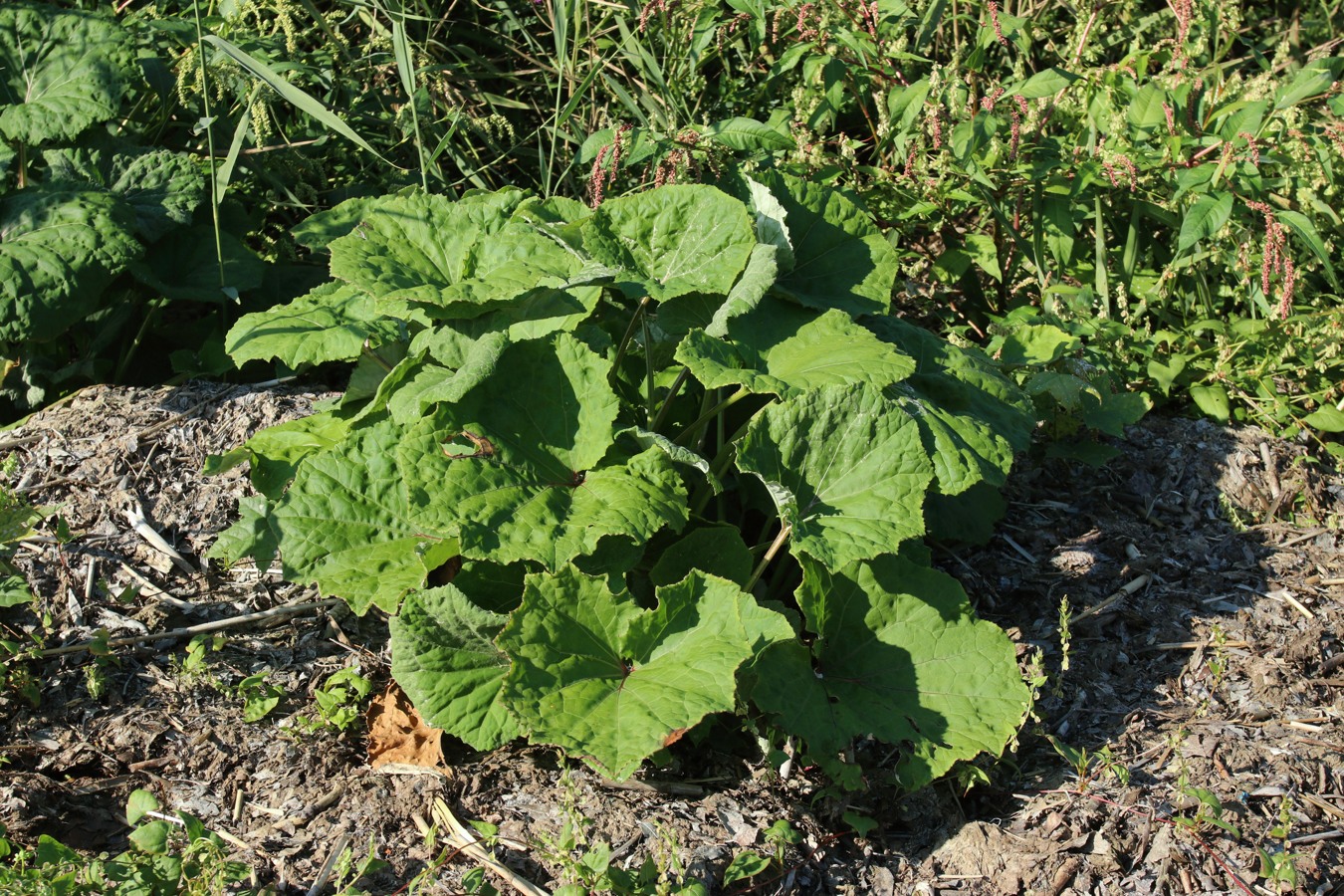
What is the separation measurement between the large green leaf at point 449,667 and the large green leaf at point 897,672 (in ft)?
1.73

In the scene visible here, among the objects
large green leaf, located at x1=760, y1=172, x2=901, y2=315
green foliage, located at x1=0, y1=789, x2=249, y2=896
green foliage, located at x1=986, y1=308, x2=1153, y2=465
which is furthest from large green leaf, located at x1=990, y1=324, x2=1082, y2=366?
green foliage, located at x1=0, y1=789, x2=249, y2=896

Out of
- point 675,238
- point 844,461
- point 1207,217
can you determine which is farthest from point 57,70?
point 1207,217

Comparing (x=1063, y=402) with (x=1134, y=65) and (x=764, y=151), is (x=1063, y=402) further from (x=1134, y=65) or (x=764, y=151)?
(x=1134, y=65)

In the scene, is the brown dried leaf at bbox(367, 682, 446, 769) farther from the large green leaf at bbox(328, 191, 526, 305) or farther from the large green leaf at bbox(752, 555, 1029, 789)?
the large green leaf at bbox(328, 191, 526, 305)

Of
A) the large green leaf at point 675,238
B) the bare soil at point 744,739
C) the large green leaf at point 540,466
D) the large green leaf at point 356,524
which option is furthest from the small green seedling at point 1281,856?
the large green leaf at point 356,524

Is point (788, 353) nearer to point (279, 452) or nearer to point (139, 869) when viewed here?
point (279, 452)

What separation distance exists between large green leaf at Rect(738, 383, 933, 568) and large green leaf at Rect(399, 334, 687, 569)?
0.23 m

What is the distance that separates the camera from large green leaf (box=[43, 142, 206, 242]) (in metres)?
3.47

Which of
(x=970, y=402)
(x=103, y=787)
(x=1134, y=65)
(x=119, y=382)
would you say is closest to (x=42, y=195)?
(x=119, y=382)

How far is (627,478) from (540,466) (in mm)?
199

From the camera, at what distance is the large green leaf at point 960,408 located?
2545 millimetres

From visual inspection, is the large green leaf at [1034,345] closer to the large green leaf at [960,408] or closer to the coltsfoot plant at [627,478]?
the large green leaf at [960,408]

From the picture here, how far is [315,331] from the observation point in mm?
2658

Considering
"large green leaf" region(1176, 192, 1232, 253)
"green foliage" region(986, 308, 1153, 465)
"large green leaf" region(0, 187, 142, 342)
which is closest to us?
"large green leaf" region(0, 187, 142, 342)
